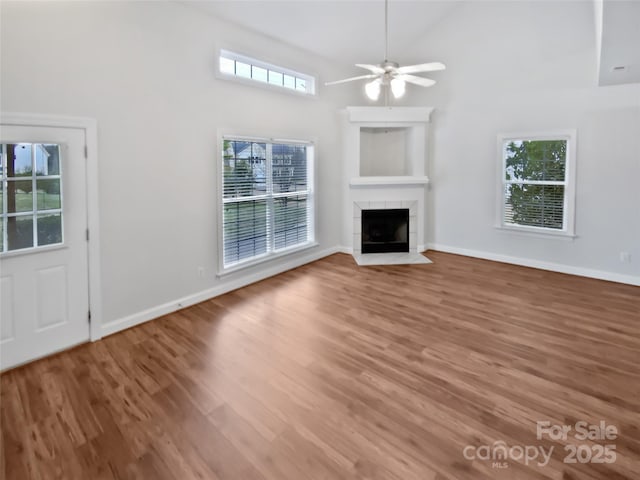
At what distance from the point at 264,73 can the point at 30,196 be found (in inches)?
125

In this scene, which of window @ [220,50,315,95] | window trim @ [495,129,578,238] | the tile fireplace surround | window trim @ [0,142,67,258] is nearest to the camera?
window trim @ [0,142,67,258]

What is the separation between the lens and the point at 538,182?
17.3ft

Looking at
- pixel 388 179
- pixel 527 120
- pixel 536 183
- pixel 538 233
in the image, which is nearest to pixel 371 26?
pixel 388 179

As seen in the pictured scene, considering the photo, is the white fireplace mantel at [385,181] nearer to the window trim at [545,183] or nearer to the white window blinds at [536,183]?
the window trim at [545,183]

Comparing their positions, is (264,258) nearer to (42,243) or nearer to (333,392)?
(42,243)

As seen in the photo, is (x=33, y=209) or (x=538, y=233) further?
(x=538, y=233)

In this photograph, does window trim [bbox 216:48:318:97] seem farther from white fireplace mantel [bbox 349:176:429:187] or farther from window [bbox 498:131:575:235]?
window [bbox 498:131:575:235]

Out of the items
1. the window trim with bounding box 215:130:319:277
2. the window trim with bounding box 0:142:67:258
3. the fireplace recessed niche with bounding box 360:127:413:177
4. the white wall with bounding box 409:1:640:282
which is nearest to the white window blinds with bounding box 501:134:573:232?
the white wall with bounding box 409:1:640:282

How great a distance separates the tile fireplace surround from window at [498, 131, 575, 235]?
1.30 meters

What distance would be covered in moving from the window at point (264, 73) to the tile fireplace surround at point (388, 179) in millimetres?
927

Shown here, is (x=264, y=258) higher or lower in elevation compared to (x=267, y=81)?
lower

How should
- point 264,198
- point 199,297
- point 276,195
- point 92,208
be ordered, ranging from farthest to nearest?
point 276,195
point 264,198
point 199,297
point 92,208

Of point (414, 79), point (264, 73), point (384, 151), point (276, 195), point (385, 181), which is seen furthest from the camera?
point (384, 151)

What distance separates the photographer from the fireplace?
627cm
